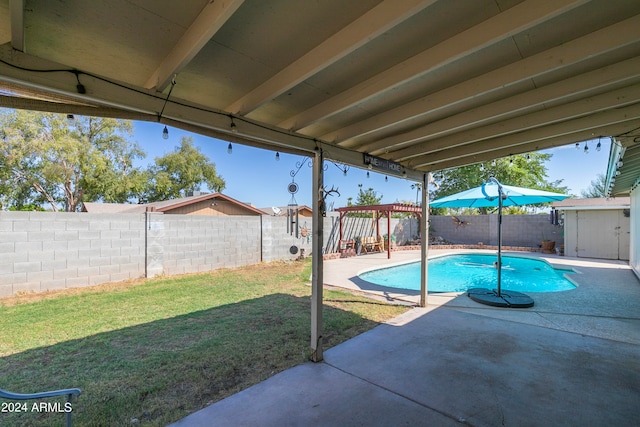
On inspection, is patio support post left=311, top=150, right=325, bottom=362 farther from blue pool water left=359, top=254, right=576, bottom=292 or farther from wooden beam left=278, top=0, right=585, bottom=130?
blue pool water left=359, top=254, right=576, bottom=292

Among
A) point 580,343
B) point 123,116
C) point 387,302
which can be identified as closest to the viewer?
point 123,116

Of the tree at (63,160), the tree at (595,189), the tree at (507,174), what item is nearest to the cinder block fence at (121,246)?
the tree at (507,174)

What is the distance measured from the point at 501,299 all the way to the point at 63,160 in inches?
830

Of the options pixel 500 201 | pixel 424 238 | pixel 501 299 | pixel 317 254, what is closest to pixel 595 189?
pixel 500 201

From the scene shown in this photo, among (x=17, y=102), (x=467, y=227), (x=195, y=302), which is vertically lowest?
(x=195, y=302)

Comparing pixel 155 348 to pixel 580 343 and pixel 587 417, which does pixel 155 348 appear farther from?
pixel 580 343

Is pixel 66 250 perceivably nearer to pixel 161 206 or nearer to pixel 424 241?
pixel 424 241

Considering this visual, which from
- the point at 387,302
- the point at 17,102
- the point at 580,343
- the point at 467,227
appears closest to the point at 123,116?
the point at 17,102

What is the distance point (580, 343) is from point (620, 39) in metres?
3.42

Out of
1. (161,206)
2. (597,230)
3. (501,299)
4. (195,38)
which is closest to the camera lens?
(195,38)

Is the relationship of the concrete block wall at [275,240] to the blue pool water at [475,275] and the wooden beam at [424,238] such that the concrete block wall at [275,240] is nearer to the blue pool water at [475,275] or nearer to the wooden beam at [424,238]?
the blue pool water at [475,275]

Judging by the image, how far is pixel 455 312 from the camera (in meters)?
4.70

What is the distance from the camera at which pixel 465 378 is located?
2.67 metres

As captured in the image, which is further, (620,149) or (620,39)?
(620,149)
